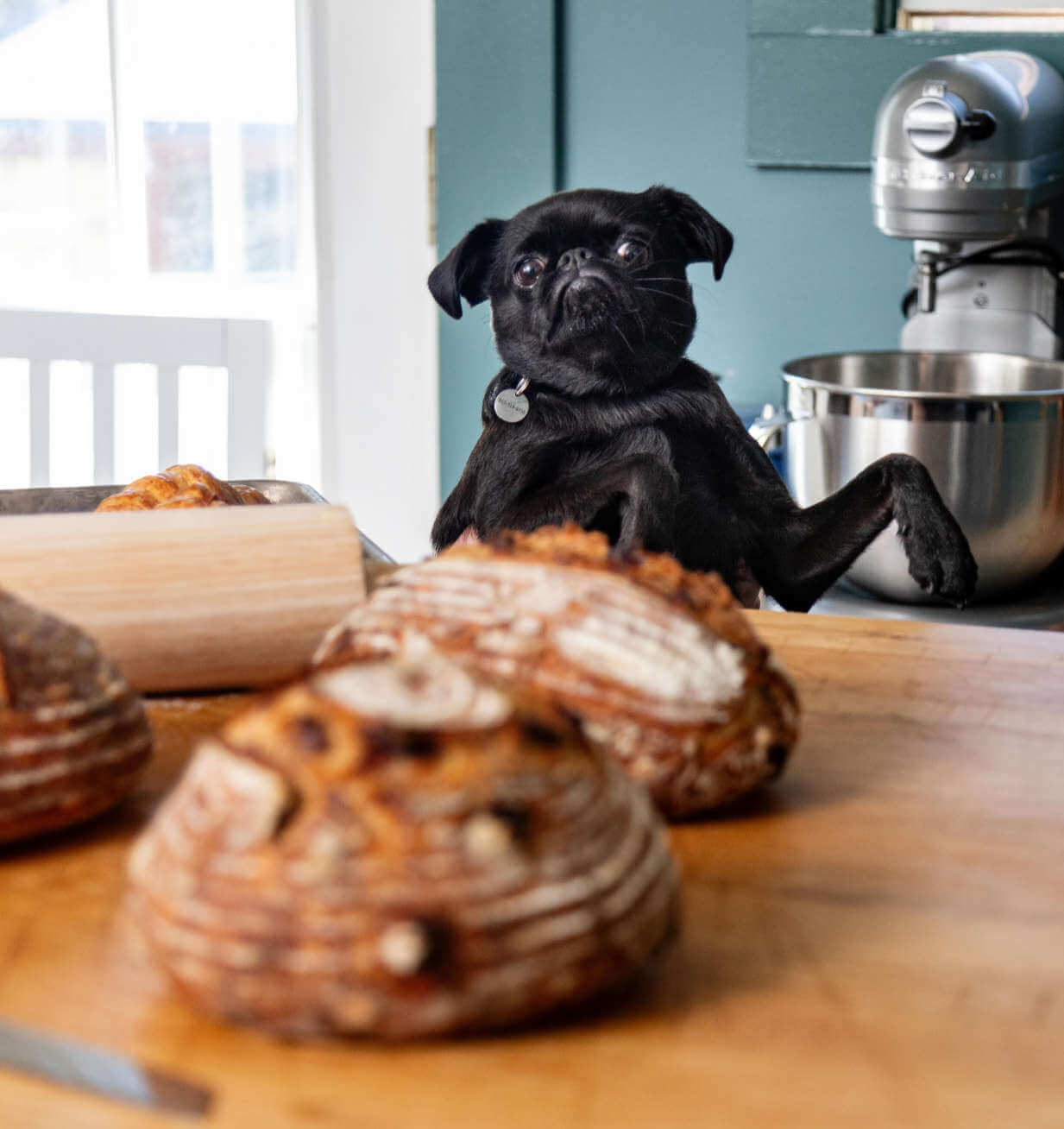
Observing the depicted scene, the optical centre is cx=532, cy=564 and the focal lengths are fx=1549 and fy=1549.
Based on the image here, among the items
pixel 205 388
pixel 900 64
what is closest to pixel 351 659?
pixel 205 388

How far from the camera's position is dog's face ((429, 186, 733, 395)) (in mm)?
1170

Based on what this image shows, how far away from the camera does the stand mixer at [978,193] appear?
5.00 ft

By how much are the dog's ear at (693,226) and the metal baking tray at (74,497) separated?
373mm

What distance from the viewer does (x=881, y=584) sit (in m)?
1.42

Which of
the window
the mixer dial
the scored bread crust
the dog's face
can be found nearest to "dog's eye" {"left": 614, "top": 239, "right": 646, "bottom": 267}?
the dog's face

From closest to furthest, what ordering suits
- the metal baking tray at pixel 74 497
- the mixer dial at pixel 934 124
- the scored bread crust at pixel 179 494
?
1. the scored bread crust at pixel 179 494
2. the metal baking tray at pixel 74 497
3. the mixer dial at pixel 934 124

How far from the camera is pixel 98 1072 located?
37cm

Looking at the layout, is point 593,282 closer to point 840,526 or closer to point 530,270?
point 530,270

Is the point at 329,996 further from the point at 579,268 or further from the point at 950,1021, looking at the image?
the point at 579,268

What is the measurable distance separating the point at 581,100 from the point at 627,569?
1.74 meters

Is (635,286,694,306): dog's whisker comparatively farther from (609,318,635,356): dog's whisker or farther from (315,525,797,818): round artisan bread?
(315,525,797,818): round artisan bread

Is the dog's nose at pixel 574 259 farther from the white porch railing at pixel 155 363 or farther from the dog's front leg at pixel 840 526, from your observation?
the white porch railing at pixel 155 363

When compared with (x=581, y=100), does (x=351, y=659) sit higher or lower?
lower

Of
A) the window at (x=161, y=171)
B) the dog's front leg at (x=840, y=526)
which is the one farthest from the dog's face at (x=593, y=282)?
the window at (x=161, y=171)
